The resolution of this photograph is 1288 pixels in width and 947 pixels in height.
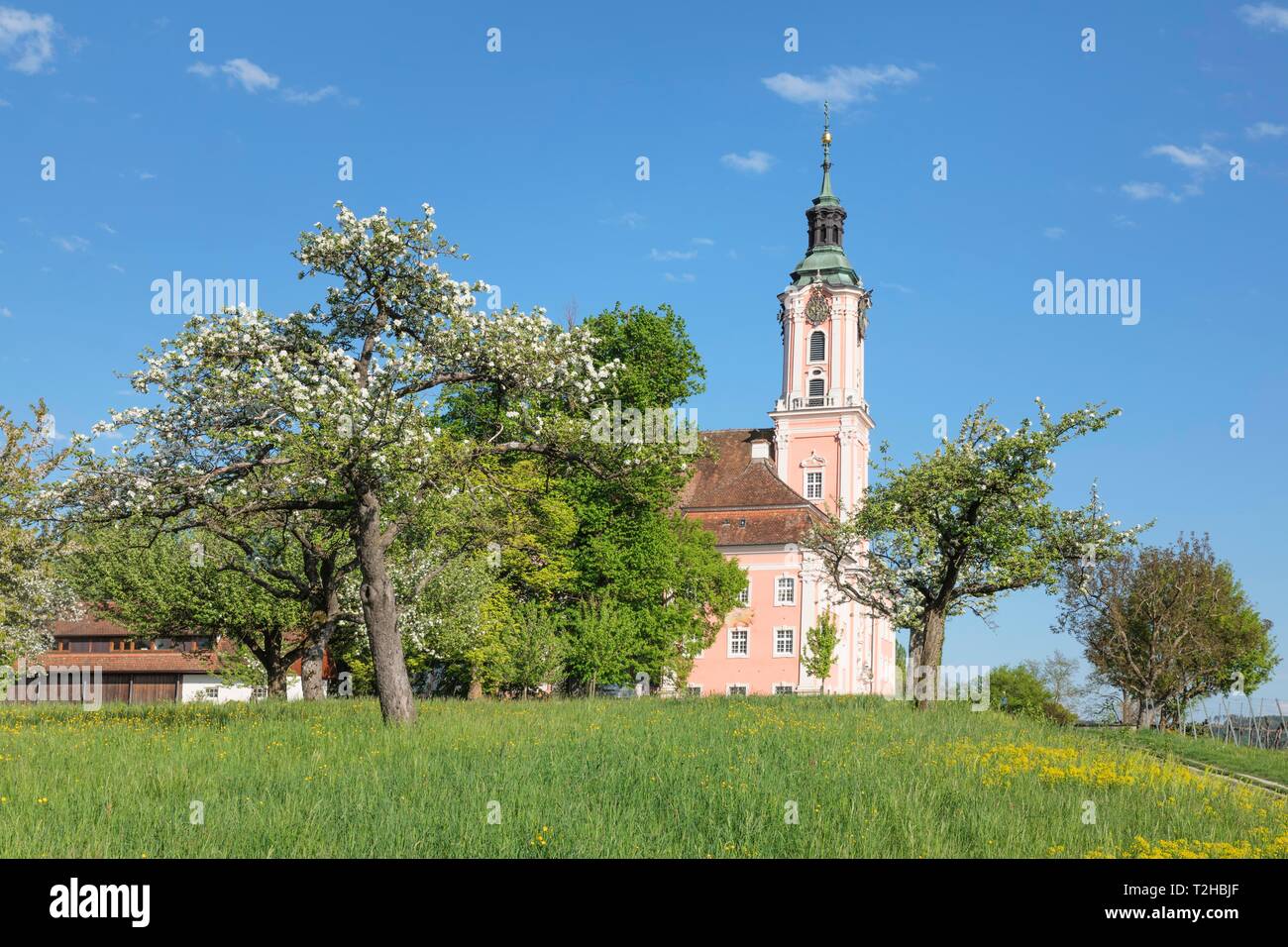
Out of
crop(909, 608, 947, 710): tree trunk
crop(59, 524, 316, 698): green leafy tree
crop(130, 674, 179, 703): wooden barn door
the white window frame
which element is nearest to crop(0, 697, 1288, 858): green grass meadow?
crop(909, 608, 947, 710): tree trunk

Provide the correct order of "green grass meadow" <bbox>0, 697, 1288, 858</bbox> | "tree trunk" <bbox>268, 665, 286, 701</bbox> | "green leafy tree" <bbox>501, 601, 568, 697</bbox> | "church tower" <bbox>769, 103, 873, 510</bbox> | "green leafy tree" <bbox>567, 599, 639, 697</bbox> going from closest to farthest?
"green grass meadow" <bbox>0, 697, 1288, 858</bbox> → "tree trunk" <bbox>268, 665, 286, 701</bbox> → "green leafy tree" <bbox>501, 601, 568, 697</bbox> → "green leafy tree" <bbox>567, 599, 639, 697</bbox> → "church tower" <bbox>769, 103, 873, 510</bbox>

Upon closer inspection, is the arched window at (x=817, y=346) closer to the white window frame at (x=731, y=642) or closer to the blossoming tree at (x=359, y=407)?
the white window frame at (x=731, y=642)

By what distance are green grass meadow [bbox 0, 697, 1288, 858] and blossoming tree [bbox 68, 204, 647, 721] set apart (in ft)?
13.7

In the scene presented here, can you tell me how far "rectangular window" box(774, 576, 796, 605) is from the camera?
73.1m

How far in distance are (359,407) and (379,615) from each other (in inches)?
186

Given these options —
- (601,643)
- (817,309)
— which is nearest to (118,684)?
(601,643)

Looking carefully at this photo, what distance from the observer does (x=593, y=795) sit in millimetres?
11914

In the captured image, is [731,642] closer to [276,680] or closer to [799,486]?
[799,486]

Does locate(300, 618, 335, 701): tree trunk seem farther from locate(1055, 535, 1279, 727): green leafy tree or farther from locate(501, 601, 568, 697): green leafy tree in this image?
locate(1055, 535, 1279, 727): green leafy tree

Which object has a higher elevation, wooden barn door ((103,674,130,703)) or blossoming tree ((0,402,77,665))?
blossoming tree ((0,402,77,665))

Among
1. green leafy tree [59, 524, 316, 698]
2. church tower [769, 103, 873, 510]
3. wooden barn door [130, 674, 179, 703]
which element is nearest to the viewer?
green leafy tree [59, 524, 316, 698]

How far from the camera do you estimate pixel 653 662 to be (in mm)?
49406
